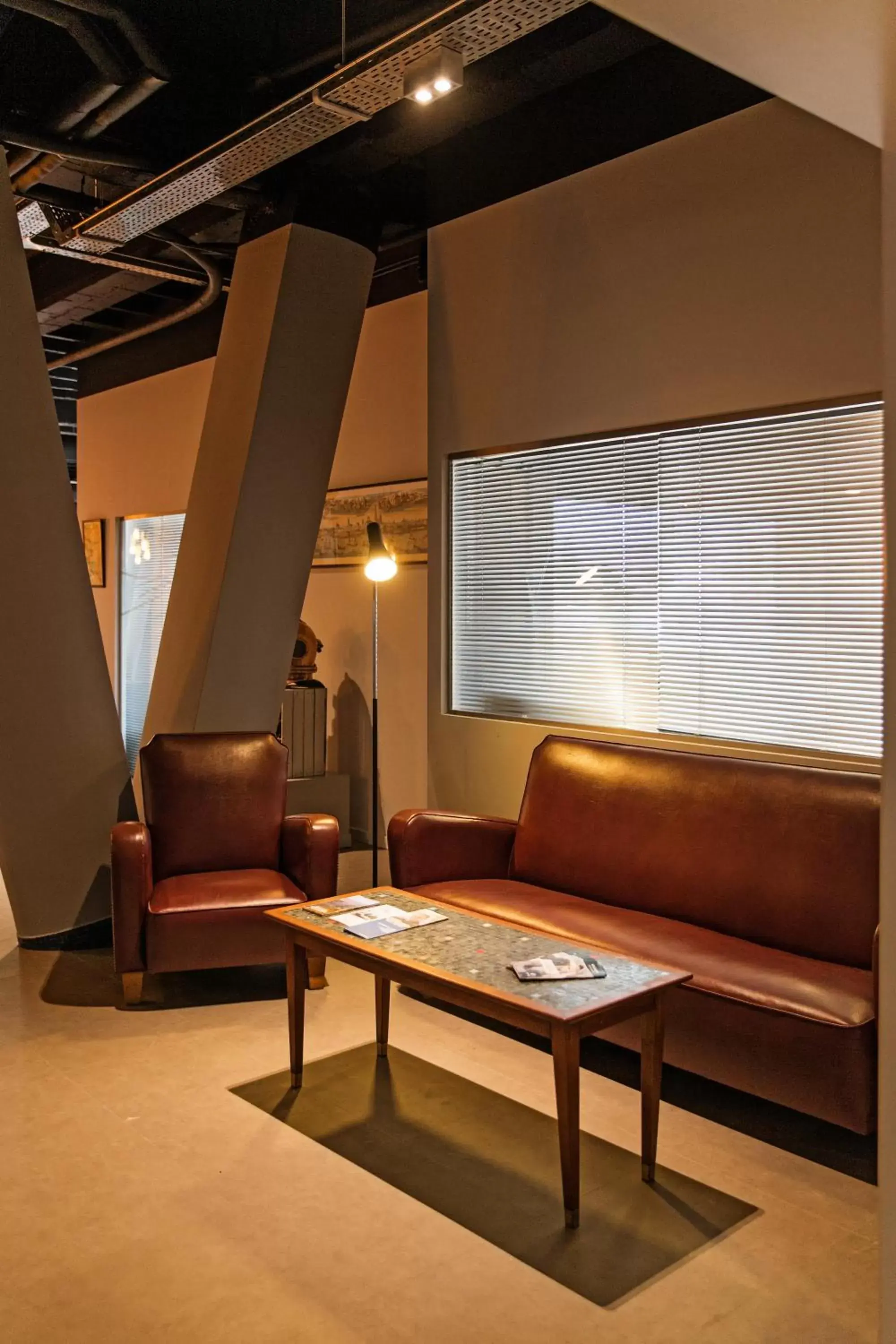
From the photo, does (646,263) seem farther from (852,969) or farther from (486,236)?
(852,969)

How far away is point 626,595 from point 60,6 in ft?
10.3

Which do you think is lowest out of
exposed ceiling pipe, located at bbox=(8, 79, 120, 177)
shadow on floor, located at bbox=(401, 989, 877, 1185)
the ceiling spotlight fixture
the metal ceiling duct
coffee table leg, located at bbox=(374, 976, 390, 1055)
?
shadow on floor, located at bbox=(401, 989, 877, 1185)

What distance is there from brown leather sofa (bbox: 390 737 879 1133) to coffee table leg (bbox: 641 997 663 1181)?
34cm

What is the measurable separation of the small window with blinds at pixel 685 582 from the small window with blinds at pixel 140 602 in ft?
12.8

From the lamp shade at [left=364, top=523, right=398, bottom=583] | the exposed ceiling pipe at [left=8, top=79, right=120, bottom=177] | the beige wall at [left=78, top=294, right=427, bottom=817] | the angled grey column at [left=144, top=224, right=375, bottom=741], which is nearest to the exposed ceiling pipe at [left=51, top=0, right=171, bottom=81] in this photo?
the exposed ceiling pipe at [left=8, top=79, right=120, bottom=177]

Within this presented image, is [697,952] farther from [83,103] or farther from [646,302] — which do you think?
[83,103]

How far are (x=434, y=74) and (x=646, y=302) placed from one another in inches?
55.9

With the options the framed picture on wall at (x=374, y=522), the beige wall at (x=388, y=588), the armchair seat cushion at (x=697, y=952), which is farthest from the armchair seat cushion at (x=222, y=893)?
the framed picture on wall at (x=374, y=522)

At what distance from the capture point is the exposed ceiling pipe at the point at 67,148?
469cm

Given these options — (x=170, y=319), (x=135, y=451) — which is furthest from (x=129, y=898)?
(x=135, y=451)

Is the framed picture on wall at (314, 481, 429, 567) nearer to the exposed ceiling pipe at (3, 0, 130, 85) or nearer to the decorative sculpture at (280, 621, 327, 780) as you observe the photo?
the decorative sculpture at (280, 621, 327, 780)

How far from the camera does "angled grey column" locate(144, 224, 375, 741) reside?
537cm

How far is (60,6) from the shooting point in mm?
4098

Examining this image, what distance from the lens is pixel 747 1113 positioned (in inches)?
134
